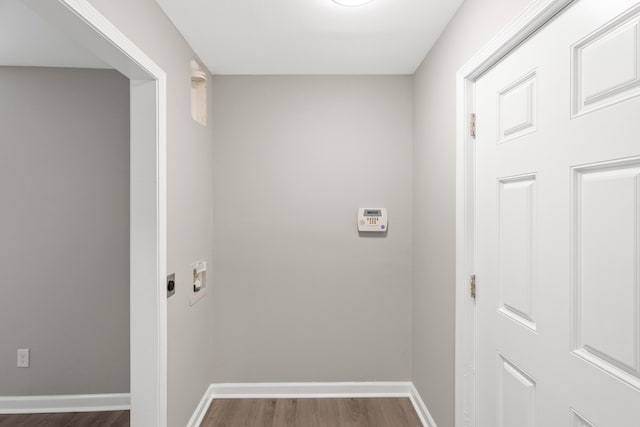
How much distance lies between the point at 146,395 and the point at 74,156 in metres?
1.77

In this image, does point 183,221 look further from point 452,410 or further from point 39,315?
point 452,410

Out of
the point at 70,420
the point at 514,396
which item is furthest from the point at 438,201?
the point at 70,420

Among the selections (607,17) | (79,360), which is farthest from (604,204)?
(79,360)

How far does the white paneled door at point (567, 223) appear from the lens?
92 centimetres

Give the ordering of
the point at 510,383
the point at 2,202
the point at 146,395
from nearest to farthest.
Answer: the point at 510,383 < the point at 146,395 < the point at 2,202

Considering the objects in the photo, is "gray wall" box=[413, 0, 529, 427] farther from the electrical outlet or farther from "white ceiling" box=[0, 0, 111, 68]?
the electrical outlet

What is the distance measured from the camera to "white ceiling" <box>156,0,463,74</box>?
1.92 metres

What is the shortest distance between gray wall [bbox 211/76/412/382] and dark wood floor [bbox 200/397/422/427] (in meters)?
0.18

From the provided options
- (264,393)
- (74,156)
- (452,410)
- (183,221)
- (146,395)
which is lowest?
(264,393)

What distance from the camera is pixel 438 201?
2281 millimetres

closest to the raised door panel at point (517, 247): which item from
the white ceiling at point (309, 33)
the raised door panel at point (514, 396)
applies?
the raised door panel at point (514, 396)

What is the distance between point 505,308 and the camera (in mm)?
1527

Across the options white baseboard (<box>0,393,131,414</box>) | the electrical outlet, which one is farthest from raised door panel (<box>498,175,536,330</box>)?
the electrical outlet

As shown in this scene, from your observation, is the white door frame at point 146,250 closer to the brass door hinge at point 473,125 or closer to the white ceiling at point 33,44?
the white ceiling at point 33,44
